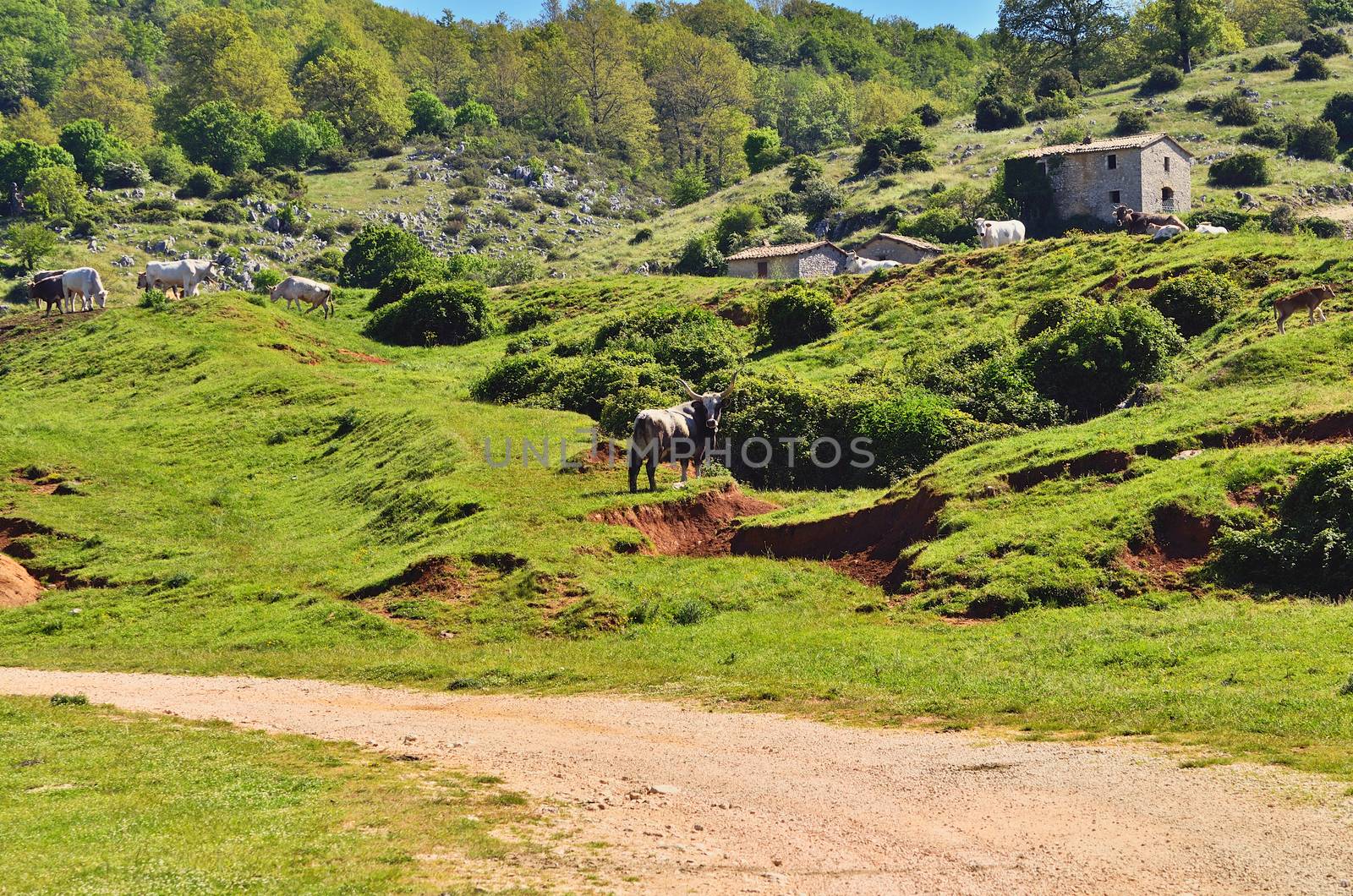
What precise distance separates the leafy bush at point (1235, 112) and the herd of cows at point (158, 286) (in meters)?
64.9

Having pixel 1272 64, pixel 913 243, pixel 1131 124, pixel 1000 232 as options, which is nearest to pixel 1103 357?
pixel 1000 232

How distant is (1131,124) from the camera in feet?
320

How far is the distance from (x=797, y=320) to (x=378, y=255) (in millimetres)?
42123

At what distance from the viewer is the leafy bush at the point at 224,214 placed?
4732 inches

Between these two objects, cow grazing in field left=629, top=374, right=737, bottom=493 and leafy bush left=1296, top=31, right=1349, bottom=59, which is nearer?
cow grazing in field left=629, top=374, right=737, bottom=493

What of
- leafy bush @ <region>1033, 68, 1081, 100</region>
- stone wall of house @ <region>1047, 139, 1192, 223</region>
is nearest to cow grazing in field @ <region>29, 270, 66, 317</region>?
stone wall of house @ <region>1047, 139, 1192, 223</region>

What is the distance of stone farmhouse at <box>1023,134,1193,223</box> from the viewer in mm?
77500

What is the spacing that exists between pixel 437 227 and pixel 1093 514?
108270 mm

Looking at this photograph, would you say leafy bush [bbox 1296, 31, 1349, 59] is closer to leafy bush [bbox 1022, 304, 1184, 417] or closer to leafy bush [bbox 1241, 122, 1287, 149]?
leafy bush [bbox 1241, 122, 1287, 149]

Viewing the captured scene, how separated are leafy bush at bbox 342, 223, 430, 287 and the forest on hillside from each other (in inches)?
1546

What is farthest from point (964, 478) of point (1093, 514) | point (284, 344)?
point (284, 344)

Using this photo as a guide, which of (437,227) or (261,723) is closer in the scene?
(261,723)

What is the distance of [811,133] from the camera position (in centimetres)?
17562

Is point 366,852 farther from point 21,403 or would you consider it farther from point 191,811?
point 21,403
